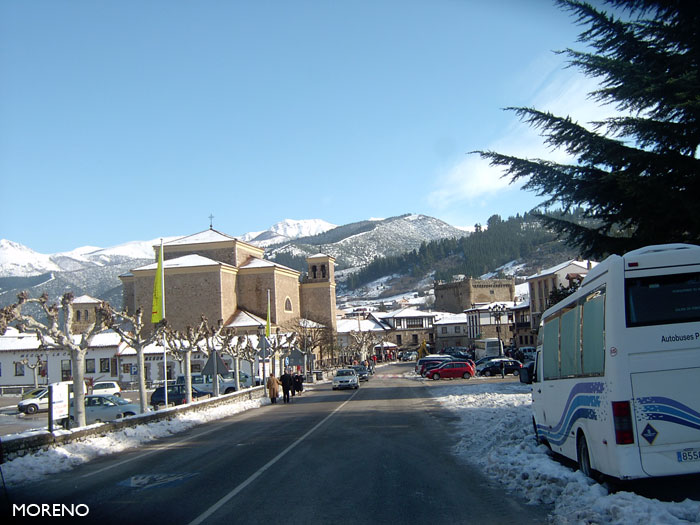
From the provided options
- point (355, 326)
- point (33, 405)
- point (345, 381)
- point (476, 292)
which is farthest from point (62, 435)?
point (476, 292)

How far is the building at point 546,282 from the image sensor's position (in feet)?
246

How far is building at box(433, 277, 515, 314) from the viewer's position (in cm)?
14275

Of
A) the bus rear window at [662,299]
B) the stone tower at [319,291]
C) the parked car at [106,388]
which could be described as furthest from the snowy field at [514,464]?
the stone tower at [319,291]

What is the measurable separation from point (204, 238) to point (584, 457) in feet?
231

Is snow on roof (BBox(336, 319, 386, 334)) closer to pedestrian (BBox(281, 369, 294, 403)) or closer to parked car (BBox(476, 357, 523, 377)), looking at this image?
parked car (BBox(476, 357, 523, 377))

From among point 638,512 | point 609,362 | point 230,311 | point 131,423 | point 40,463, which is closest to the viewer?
point 638,512

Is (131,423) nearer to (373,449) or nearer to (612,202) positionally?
(373,449)

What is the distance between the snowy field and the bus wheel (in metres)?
0.14

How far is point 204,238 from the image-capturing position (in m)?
75.5

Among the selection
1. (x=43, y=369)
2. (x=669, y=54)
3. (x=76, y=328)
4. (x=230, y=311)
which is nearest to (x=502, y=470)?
(x=669, y=54)

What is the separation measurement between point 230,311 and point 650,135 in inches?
2359

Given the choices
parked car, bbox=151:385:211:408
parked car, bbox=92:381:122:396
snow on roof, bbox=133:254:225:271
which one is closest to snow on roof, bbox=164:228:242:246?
snow on roof, bbox=133:254:225:271

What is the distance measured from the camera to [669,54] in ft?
47.3

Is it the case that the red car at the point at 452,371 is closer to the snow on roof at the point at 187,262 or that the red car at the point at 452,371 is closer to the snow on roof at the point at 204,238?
the snow on roof at the point at 187,262
